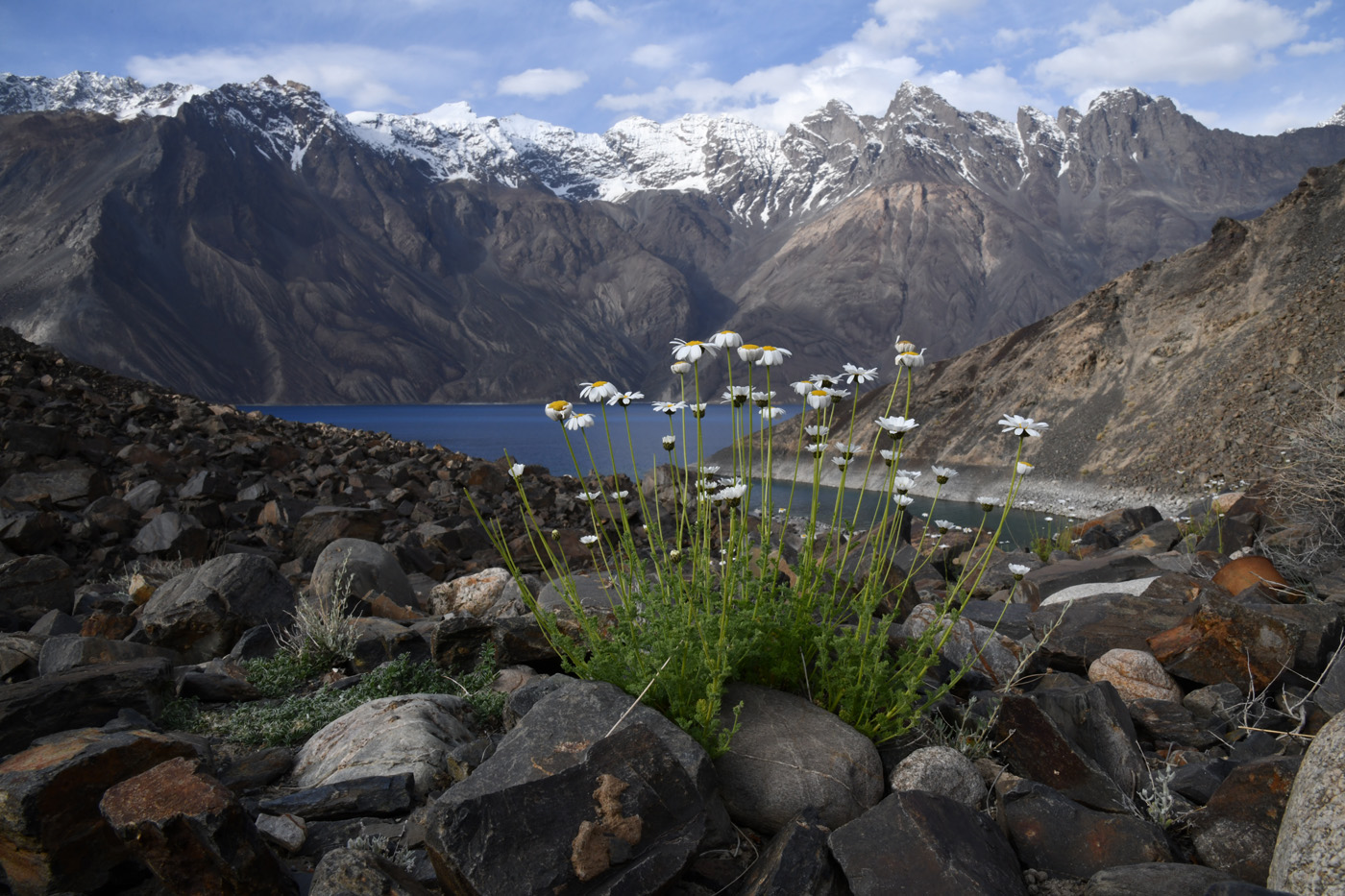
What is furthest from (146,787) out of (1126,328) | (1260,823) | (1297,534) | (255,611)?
(1126,328)

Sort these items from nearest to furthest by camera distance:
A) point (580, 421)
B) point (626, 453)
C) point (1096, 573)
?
point (580, 421)
point (1096, 573)
point (626, 453)

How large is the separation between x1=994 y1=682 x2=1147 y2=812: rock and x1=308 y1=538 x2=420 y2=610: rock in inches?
246

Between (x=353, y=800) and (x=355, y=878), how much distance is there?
100cm

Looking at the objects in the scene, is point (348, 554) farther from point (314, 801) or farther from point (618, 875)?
point (618, 875)

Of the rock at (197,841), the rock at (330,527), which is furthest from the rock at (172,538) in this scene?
the rock at (197,841)

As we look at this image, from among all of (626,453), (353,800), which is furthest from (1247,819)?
(626,453)

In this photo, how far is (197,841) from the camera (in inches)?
118

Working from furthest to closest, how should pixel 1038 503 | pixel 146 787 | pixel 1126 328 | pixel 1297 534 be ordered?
pixel 1126 328 < pixel 1038 503 < pixel 1297 534 < pixel 146 787

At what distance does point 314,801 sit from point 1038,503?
37.0m

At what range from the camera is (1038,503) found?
118 ft

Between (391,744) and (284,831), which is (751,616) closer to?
(391,744)

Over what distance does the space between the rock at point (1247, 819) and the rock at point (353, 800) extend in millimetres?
3638

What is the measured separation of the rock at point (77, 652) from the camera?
5523mm

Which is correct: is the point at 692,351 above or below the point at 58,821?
above
